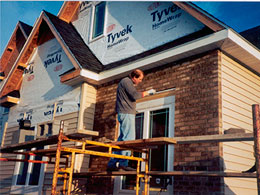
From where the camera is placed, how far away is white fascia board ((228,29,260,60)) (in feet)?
21.5

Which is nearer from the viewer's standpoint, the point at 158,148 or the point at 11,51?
the point at 158,148

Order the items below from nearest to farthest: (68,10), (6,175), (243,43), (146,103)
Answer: (243,43) → (146,103) → (6,175) → (68,10)

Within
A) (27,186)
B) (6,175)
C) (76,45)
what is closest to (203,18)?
(76,45)

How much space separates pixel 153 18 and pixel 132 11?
1088 mm

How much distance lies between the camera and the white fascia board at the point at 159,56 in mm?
6727

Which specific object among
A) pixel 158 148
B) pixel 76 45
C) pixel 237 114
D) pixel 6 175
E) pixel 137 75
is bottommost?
pixel 6 175

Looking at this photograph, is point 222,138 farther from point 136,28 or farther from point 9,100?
point 9,100

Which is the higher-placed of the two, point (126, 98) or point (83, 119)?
point (83, 119)

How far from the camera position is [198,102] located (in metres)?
6.97

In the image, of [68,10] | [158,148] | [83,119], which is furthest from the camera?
[68,10]

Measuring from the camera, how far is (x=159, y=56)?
7848mm

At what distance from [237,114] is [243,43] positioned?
1.61 m

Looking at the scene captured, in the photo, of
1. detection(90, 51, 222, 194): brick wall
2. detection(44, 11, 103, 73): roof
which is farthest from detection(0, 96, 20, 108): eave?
detection(90, 51, 222, 194): brick wall

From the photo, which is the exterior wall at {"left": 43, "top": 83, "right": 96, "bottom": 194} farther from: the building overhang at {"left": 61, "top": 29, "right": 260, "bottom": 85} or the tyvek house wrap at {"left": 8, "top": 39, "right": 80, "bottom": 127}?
the building overhang at {"left": 61, "top": 29, "right": 260, "bottom": 85}
